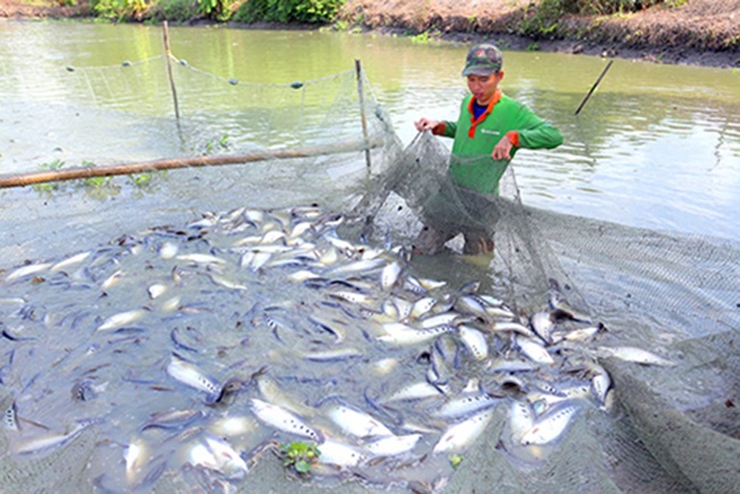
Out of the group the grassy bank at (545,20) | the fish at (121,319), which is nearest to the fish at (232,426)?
the fish at (121,319)

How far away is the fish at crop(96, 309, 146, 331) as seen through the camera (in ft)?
13.0

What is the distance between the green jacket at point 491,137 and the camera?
3.98 metres

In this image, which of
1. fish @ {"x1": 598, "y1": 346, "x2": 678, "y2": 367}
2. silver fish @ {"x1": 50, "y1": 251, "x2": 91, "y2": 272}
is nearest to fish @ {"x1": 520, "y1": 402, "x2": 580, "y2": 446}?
fish @ {"x1": 598, "y1": 346, "x2": 678, "y2": 367}

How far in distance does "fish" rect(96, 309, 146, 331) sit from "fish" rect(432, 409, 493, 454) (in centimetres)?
257

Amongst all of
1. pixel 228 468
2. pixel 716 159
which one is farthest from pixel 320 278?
pixel 716 159

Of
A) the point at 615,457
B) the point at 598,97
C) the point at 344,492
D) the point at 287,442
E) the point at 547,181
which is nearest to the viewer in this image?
the point at 344,492

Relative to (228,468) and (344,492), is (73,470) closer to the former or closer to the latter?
(228,468)

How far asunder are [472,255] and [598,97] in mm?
10417

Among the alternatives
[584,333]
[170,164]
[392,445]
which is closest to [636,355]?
[584,333]

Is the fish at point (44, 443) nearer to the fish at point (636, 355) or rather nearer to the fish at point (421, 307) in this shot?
the fish at point (421, 307)

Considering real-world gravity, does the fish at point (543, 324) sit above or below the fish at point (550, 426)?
below

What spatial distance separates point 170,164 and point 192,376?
318 centimetres

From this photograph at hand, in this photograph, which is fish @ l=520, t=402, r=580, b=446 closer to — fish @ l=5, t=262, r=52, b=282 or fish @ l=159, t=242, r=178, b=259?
fish @ l=159, t=242, r=178, b=259

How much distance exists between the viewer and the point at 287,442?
297 centimetres
